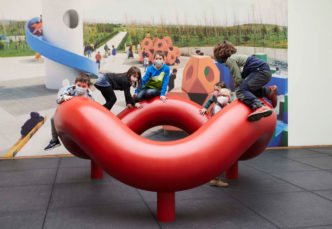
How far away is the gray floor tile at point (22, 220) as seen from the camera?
11.1 feet

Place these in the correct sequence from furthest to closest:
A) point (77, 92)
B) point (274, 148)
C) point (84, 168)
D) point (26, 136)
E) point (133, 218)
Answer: point (274, 148) → point (26, 136) → point (84, 168) → point (77, 92) → point (133, 218)

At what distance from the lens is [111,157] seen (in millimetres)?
3320

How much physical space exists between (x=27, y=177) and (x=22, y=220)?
179 centimetres

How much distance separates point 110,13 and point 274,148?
13.6 ft

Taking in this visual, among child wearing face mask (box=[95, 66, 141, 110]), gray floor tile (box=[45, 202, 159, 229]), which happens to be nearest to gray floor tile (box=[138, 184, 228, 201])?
gray floor tile (box=[45, 202, 159, 229])

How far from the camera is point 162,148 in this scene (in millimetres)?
3324

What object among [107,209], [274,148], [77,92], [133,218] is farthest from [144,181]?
[274,148]

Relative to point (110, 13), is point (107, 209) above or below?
below

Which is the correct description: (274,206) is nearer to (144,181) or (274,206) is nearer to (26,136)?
(144,181)

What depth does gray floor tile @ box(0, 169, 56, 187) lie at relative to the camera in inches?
193

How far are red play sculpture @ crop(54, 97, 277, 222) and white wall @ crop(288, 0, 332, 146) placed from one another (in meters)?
3.99

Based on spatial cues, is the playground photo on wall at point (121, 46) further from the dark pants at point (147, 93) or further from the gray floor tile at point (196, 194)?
the gray floor tile at point (196, 194)

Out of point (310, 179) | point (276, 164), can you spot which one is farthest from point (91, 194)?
point (276, 164)

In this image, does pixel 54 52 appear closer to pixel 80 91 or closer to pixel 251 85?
pixel 80 91
